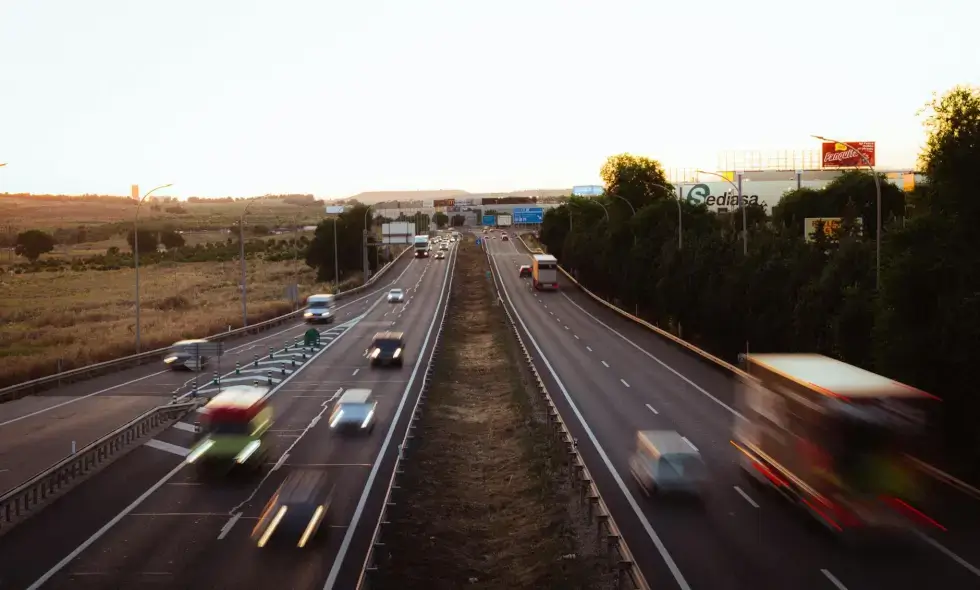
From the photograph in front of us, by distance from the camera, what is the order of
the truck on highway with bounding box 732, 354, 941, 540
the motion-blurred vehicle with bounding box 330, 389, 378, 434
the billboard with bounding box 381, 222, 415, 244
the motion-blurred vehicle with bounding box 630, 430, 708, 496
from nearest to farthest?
1. the truck on highway with bounding box 732, 354, 941, 540
2. the motion-blurred vehicle with bounding box 630, 430, 708, 496
3. the motion-blurred vehicle with bounding box 330, 389, 378, 434
4. the billboard with bounding box 381, 222, 415, 244

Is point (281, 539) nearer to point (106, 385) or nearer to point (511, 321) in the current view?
point (106, 385)

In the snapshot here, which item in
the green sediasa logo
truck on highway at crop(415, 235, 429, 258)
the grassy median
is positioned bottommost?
the grassy median

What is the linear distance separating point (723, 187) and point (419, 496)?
12070cm

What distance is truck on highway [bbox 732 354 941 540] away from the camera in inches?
636

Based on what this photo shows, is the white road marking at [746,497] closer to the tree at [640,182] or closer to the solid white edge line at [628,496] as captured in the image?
the solid white edge line at [628,496]

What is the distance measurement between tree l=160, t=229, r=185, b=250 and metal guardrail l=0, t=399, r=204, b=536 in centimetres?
14447

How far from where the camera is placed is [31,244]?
123062 mm

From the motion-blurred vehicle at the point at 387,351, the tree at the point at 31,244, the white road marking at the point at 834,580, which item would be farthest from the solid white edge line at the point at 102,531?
the tree at the point at 31,244

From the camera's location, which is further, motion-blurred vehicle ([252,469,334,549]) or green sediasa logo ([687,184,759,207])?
green sediasa logo ([687,184,759,207])

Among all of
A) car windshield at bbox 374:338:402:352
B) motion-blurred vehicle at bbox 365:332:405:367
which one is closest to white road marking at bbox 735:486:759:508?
motion-blurred vehicle at bbox 365:332:405:367

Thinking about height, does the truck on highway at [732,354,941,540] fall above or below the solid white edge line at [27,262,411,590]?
above

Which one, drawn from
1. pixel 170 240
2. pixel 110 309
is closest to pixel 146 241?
pixel 170 240

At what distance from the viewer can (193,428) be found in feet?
103

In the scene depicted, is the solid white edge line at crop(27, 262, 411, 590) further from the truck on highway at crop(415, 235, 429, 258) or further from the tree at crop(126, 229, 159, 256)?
the tree at crop(126, 229, 159, 256)
